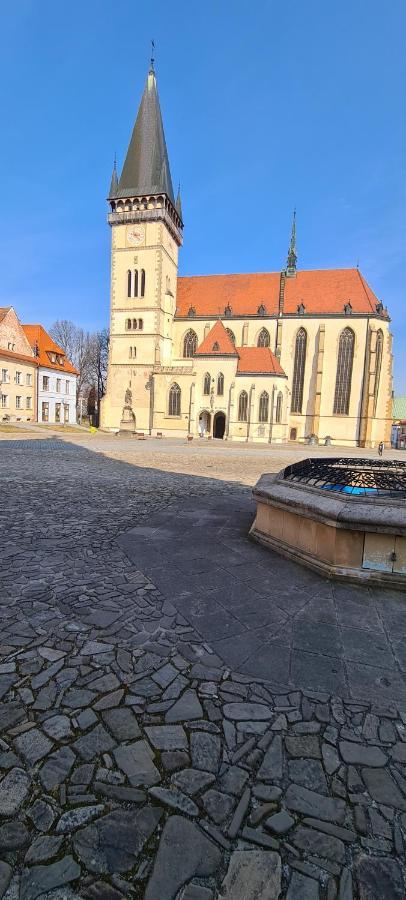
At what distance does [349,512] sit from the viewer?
4.14 meters

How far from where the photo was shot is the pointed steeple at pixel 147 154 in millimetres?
43062

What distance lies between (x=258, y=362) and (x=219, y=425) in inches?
307

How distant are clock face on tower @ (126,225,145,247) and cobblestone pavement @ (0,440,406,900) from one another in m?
46.1

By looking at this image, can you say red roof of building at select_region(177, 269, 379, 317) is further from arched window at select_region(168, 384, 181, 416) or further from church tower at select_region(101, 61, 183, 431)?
arched window at select_region(168, 384, 181, 416)

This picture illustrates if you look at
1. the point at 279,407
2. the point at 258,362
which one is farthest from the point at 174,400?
the point at 279,407

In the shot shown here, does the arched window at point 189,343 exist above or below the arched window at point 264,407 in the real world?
above

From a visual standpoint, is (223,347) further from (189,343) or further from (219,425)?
(219,425)

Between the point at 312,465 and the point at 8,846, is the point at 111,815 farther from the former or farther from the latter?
the point at 312,465

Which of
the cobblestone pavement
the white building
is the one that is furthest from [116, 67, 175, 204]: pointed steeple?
the cobblestone pavement

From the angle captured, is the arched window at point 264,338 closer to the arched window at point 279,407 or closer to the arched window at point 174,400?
the arched window at point 279,407

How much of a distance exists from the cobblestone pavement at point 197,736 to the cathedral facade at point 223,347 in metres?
39.0

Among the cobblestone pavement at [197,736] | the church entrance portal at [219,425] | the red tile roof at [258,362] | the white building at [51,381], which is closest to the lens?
the cobblestone pavement at [197,736]

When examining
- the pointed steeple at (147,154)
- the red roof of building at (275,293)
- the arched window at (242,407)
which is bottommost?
the arched window at (242,407)

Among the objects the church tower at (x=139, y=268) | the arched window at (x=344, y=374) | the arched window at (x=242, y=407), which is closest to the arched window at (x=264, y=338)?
the arched window at (x=344, y=374)
